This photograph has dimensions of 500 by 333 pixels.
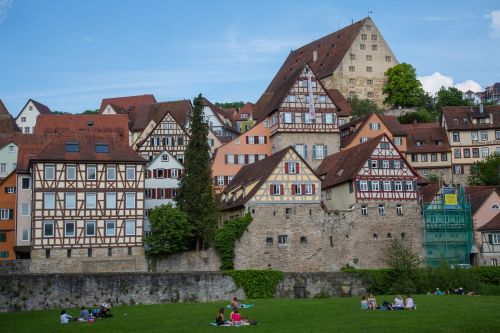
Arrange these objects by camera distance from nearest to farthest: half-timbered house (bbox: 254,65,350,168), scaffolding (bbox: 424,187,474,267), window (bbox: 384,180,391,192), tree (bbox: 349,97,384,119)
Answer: window (bbox: 384,180,391,192), scaffolding (bbox: 424,187,474,267), half-timbered house (bbox: 254,65,350,168), tree (bbox: 349,97,384,119)

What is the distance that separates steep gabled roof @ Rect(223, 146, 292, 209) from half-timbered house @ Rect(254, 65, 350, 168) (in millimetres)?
6145

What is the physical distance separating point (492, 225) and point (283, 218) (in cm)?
1888

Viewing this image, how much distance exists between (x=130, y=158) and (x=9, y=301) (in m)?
18.6

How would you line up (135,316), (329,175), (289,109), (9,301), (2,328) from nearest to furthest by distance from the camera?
(2,328)
(135,316)
(9,301)
(329,175)
(289,109)

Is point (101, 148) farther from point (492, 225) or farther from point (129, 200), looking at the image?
point (492, 225)

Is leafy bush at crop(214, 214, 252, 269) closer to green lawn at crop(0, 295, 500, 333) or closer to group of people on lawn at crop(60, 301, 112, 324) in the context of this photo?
green lawn at crop(0, 295, 500, 333)

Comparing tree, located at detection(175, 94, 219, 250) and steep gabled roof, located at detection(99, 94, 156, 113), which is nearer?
tree, located at detection(175, 94, 219, 250)

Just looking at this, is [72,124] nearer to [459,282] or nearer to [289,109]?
[289,109]

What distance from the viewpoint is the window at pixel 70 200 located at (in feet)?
190

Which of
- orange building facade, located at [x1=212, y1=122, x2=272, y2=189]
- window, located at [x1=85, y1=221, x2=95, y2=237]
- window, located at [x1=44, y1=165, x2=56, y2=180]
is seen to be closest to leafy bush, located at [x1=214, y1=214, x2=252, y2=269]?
window, located at [x1=85, y1=221, x2=95, y2=237]

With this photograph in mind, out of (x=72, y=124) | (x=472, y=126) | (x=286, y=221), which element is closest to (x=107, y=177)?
(x=286, y=221)

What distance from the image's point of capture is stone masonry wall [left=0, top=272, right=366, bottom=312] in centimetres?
4425

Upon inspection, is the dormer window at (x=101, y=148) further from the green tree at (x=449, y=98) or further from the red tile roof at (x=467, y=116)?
the green tree at (x=449, y=98)

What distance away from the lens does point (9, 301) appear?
1731 inches
